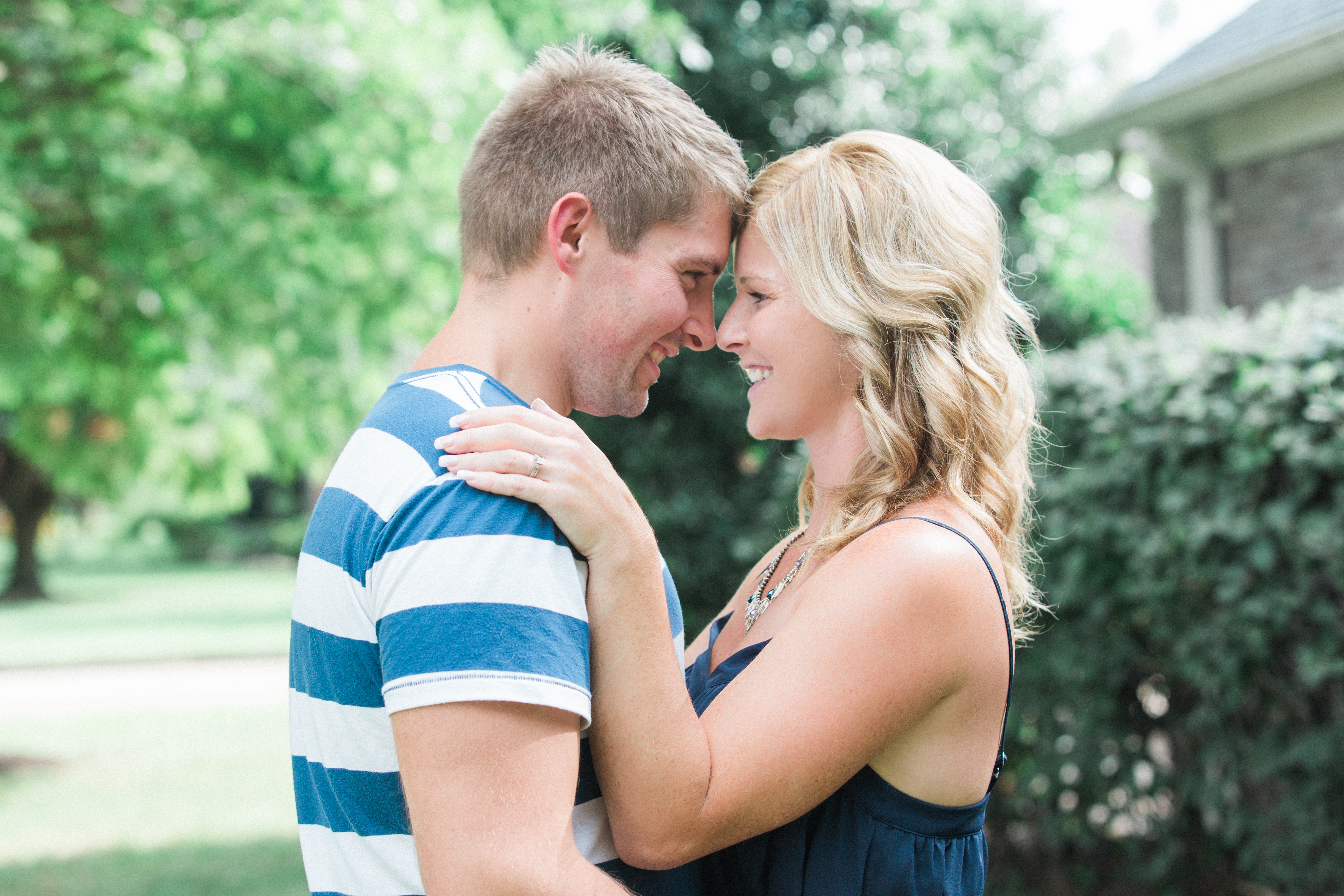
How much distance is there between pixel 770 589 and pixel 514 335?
880 millimetres

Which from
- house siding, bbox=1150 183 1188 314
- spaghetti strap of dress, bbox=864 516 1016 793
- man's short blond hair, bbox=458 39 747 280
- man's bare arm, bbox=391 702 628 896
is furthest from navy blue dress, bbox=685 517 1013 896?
house siding, bbox=1150 183 1188 314

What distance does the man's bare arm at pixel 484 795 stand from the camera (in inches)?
52.2

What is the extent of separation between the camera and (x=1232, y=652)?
405 centimetres

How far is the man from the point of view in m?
1.34

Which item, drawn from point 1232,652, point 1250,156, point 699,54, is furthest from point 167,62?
point 1250,156

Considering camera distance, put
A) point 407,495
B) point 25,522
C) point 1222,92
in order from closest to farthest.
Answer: point 407,495 < point 1222,92 < point 25,522

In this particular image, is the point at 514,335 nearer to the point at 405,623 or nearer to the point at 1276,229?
the point at 405,623

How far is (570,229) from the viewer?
177 cm

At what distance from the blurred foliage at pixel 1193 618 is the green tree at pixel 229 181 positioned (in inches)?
155

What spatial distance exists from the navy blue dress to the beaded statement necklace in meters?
0.35

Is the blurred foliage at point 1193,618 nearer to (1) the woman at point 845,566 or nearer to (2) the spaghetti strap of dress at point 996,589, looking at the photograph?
(1) the woman at point 845,566

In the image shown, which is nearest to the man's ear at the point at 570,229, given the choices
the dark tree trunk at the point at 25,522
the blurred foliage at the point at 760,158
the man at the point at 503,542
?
the man at the point at 503,542

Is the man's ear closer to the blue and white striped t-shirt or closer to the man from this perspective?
the man

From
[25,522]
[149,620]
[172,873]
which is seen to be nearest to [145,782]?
[172,873]
